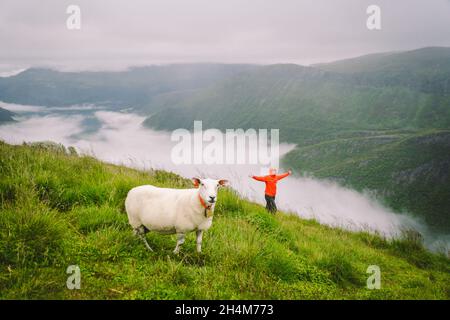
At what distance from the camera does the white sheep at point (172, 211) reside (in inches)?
267

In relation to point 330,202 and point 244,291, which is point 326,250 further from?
point 330,202

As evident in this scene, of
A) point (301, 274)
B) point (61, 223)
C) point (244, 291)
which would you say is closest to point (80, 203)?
point (61, 223)

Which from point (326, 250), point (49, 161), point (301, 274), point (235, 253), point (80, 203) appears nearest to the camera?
point (235, 253)

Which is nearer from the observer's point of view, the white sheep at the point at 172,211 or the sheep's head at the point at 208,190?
the sheep's head at the point at 208,190

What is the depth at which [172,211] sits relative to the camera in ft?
22.4

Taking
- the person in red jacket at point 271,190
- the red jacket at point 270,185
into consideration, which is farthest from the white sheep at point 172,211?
the red jacket at point 270,185

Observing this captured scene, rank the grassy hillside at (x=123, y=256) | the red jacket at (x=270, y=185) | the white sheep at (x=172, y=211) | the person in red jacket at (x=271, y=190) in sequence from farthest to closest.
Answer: the red jacket at (x=270, y=185), the person in red jacket at (x=271, y=190), the white sheep at (x=172, y=211), the grassy hillside at (x=123, y=256)

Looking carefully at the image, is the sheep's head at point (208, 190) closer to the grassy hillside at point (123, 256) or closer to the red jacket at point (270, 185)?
the grassy hillside at point (123, 256)

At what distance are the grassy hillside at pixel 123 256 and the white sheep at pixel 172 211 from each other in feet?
1.20

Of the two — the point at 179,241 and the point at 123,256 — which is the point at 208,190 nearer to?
the point at 179,241

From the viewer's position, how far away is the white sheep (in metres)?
6.77

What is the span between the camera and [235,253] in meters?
6.64

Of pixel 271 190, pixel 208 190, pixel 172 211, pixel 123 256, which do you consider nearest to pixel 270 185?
pixel 271 190
